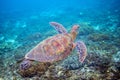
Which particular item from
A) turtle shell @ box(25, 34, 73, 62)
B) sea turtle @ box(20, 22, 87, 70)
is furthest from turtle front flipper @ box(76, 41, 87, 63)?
turtle shell @ box(25, 34, 73, 62)

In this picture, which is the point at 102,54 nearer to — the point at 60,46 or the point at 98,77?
the point at 98,77

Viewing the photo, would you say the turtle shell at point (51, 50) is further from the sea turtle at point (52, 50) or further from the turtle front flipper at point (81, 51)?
the turtle front flipper at point (81, 51)

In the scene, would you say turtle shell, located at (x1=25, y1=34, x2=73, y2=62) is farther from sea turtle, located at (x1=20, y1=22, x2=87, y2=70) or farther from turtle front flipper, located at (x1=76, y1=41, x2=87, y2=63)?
turtle front flipper, located at (x1=76, y1=41, x2=87, y2=63)

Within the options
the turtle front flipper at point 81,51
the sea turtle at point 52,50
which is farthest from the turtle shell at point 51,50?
the turtle front flipper at point 81,51

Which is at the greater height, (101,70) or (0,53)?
(0,53)

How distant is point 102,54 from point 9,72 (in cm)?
393

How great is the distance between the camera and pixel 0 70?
6832 millimetres

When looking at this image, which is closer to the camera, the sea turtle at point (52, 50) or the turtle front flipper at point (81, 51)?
the sea turtle at point (52, 50)

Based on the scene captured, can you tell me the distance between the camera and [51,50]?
4.28m

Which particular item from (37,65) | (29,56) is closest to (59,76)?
(37,65)

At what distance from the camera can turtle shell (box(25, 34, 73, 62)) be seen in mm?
4152

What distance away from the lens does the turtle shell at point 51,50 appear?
13.6 ft

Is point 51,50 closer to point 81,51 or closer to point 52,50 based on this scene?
point 52,50

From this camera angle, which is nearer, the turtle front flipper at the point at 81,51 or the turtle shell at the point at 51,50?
the turtle shell at the point at 51,50
